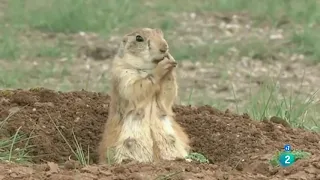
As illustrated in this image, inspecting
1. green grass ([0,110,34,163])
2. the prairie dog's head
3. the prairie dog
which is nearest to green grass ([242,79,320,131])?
the prairie dog

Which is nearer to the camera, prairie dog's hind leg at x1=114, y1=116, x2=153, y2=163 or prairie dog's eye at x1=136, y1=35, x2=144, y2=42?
prairie dog's hind leg at x1=114, y1=116, x2=153, y2=163

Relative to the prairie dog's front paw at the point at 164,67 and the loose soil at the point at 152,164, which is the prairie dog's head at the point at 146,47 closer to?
the prairie dog's front paw at the point at 164,67

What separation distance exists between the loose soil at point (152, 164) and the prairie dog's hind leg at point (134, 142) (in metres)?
0.24

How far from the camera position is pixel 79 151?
5430 millimetres

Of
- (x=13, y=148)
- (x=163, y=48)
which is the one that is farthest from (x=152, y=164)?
(x=13, y=148)

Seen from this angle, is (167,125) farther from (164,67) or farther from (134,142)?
(164,67)

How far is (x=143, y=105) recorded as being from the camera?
5820 mm

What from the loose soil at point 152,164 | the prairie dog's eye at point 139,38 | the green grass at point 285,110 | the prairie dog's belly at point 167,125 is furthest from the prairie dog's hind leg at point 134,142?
the green grass at point 285,110

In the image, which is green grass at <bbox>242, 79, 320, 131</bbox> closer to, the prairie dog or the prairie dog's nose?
the prairie dog

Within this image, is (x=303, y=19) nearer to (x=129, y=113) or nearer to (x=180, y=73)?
(x=180, y=73)

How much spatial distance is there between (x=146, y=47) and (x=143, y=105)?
392 mm

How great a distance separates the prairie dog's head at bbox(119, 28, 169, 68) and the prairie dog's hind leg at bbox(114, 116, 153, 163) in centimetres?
39

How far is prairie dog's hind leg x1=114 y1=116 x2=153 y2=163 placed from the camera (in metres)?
5.77

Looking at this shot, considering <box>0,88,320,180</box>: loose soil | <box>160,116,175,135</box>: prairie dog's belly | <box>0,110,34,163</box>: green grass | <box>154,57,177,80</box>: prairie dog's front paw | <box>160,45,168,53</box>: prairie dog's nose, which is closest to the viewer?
<box>0,88,320,180</box>: loose soil
